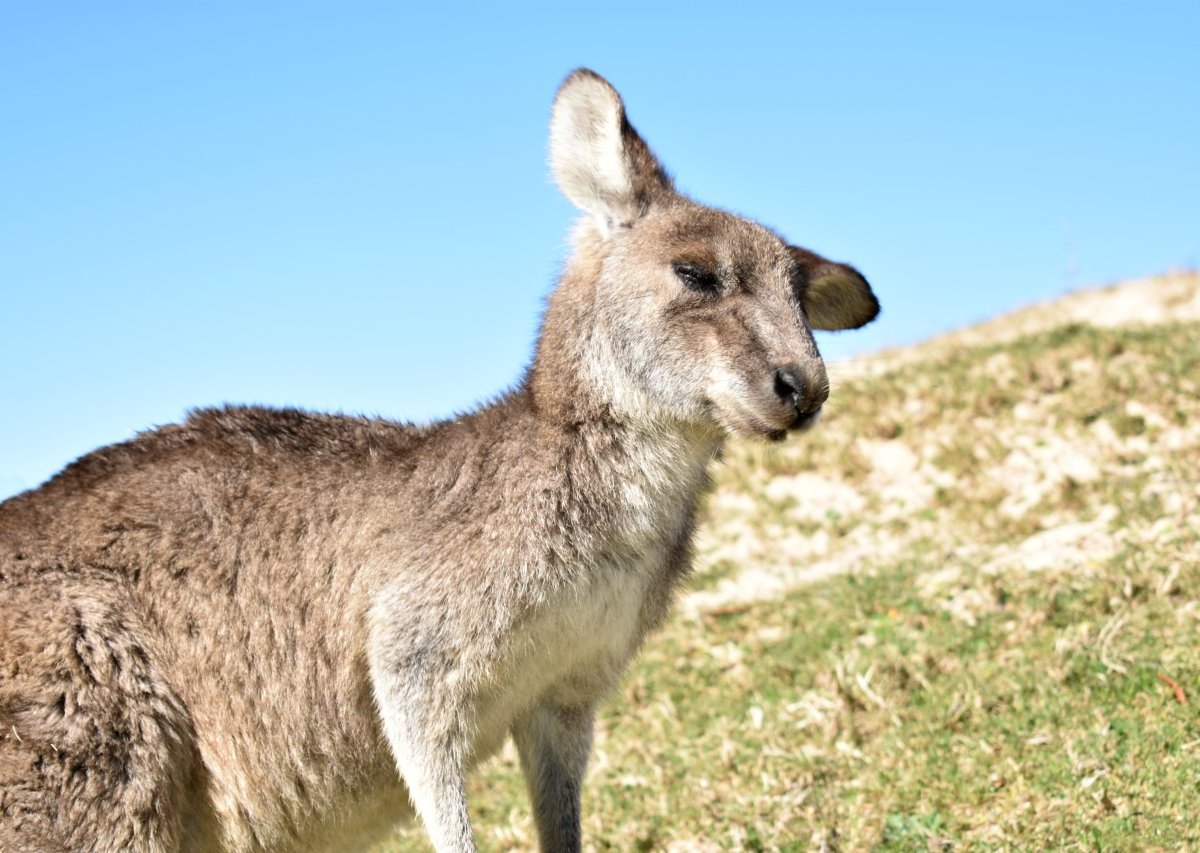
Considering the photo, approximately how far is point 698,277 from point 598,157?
2.67ft

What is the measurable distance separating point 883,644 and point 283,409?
4238 mm

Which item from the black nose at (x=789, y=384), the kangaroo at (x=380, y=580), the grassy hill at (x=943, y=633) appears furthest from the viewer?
the grassy hill at (x=943, y=633)

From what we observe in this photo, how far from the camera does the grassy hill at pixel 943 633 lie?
6152mm

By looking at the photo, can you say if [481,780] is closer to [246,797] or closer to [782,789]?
[782,789]

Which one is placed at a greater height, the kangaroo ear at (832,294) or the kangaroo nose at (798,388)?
the kangaroo ear at (832,294)

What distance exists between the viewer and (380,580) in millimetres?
5168

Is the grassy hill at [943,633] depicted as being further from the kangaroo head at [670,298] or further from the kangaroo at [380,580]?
the kangaroo at [380,580]

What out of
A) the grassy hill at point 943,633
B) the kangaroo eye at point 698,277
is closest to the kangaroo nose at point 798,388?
the kangaroo eye at point 698,277

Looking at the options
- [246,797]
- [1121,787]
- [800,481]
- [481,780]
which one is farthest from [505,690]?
[800,481]

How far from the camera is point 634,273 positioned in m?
5.54

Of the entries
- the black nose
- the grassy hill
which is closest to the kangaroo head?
the black nose

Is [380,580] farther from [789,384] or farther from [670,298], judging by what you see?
[789,384]

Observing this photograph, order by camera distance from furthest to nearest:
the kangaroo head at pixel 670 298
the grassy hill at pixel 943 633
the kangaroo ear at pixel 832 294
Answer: the grassy hill at pixel 943 633, the kangaroo ear at pixel 832 294, the kangaroo head at pixel 670 298

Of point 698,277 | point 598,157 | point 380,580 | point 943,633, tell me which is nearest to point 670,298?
point 698,277
